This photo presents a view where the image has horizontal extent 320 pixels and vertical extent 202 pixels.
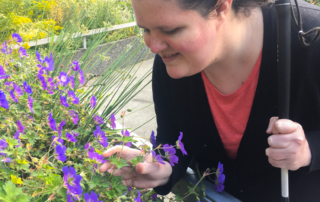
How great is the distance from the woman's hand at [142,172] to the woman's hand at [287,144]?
406mm

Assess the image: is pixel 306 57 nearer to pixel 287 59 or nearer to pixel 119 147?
pixel 287 59

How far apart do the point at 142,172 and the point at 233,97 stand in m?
0.52

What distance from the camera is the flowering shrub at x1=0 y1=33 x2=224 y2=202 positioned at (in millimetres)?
698

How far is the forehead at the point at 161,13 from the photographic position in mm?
848

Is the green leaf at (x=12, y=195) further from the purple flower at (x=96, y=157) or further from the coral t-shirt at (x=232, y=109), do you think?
the coral t-shirt at (x=232, y=109)

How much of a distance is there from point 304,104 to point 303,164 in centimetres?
25

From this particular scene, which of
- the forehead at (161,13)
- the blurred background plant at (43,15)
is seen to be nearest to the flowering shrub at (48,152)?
the forehead at (161,13)

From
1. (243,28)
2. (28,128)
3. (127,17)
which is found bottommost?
(28,128)

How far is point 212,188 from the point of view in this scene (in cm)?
114

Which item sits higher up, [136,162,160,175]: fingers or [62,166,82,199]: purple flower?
[62,166,82,199]: purple flower

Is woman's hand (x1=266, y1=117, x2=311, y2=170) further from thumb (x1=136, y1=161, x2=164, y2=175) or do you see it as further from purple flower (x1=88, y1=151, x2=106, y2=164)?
purple flower (x1=88, y1=151, x2=106, y2=164)

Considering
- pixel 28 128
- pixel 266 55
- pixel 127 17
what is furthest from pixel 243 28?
pixel 127 17

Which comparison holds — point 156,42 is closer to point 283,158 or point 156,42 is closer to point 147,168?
point 147,168

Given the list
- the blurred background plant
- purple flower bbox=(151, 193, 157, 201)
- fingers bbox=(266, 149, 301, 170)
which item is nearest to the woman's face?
fingers bbox=(266, 149, 301, 170)
